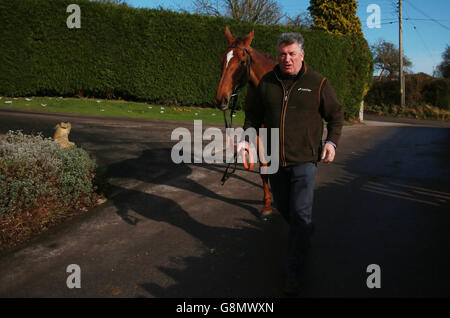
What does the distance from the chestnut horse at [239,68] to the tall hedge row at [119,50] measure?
1510cm

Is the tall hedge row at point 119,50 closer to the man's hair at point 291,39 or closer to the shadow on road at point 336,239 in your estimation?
the shadow on road at point 336,239

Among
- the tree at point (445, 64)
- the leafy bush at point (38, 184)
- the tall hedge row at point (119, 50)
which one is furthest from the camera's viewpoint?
the tree at point (445, 64)

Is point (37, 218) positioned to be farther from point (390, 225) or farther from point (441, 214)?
point (441, 214)

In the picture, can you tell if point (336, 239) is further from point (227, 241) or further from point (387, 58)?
point (387, 58)

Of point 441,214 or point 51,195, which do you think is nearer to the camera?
point 51,195

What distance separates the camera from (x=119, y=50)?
61.8 ft

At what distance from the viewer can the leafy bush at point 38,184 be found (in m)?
4.20

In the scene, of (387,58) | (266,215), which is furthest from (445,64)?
(266,215)

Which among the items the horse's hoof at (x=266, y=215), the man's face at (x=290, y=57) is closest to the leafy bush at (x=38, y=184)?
the horse's hoof at (x=266, y=215)

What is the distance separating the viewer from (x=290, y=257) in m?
3.27

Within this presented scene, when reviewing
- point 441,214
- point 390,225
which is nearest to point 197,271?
point 390,225

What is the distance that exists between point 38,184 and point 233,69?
9.51 feet

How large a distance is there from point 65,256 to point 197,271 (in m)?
1.47

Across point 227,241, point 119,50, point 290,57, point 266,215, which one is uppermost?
point 119,50
